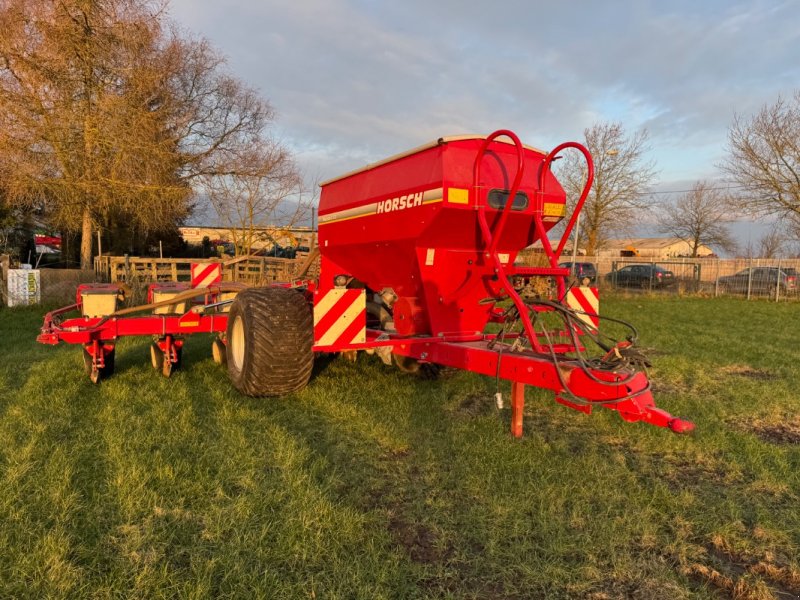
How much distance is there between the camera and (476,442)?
407 centimetres

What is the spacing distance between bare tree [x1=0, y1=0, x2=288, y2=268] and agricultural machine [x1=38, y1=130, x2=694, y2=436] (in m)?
11.8

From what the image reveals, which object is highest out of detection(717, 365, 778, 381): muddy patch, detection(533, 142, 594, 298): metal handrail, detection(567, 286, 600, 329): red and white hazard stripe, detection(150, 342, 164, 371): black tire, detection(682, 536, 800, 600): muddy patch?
detection(533, 142, 594, 298): metal handrail

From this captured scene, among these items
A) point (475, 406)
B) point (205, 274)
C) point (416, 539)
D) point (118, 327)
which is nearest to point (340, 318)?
point (475, 406)

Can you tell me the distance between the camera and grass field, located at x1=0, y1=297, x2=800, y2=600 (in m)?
2.46

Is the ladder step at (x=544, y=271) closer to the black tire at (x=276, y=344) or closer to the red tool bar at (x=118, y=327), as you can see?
the black tire at (x=276, y=344)

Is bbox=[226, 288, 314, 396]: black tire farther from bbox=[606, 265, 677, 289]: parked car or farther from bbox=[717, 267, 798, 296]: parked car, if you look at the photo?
bbox=[717, 267, 798, 296]: parked car

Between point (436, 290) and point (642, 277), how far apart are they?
2337 centimetres

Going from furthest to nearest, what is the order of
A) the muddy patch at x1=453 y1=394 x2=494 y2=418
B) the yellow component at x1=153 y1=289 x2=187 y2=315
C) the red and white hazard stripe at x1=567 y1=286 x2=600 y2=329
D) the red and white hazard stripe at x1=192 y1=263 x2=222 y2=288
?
the red and white hazard stripe at x1=192 y1=263 x2=222 y2=288 → the yellow component at x1=153 y1=289 x2=187 y2=315 → the red and white hazard stripe at x1=567 y1=286 x2=600 y2=329 → the muddy patch at x1=453 y1=394 x2=494 y2=418

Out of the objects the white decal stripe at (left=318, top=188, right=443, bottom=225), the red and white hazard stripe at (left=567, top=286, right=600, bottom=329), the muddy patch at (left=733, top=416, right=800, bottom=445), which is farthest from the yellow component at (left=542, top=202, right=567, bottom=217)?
the muddy patch at (left=733, top=416, right=800, bottom=445)

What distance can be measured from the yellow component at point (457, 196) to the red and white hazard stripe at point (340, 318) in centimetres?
109

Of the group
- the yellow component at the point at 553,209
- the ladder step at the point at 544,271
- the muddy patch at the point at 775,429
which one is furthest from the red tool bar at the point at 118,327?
the muddy patch at the point at 775,429

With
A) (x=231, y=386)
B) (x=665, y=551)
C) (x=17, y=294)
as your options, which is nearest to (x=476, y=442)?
(x=665, y=551)

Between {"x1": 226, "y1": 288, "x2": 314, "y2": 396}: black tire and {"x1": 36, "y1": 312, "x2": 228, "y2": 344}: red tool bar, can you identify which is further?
{"x1": 36, "y1": 312, "x2": 228, "y2": 344}: red tool bar

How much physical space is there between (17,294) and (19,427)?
35.5 ft
